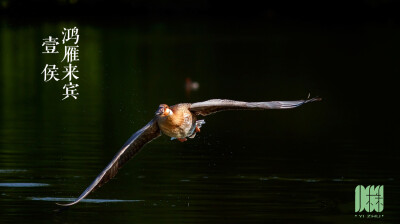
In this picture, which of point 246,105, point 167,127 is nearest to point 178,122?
point 167,127

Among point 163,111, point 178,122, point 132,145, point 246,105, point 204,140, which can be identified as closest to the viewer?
point 246,105

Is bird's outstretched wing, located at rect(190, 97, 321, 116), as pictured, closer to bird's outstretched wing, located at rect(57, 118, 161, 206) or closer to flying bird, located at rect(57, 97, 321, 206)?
flying bird, located at rect(57, 97, 321, 206)

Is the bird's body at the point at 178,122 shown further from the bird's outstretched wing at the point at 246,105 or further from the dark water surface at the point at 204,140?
the dark water surface at the point at 204,140

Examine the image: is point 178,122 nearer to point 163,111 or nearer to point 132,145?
point 163,111

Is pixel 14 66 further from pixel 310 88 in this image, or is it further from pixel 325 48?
pixel 325 48

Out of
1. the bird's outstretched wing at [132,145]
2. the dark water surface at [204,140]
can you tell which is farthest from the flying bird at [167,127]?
the dark water surface at [204,140]

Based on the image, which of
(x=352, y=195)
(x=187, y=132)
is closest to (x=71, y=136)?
(x=352, y=195)

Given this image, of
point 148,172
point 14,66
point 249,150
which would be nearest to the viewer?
point 148,172

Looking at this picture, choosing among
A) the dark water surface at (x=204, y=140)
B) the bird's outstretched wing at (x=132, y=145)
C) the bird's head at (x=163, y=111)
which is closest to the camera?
the bird's head at (x=163, y=111)

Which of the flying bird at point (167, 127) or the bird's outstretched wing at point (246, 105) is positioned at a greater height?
the bird's outstretched wing at point (246, 105)
